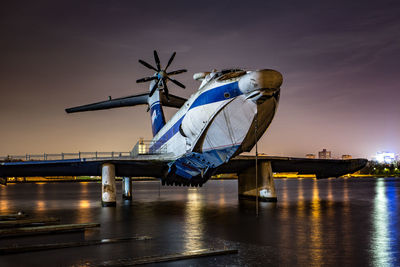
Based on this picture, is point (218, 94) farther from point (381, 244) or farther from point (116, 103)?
point (116, 103)

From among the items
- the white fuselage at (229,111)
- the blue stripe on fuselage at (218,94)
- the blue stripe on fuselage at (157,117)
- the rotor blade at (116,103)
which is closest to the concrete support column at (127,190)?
the blue stripe on fuselage at (157,117)

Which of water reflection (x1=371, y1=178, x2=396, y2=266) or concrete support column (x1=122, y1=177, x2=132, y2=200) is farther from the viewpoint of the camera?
concrete support column (x1=122, y1=177, x2=132, y2=200)

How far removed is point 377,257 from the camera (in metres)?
9.23

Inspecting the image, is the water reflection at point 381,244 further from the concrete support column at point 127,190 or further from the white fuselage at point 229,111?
the concrete support column at point 127,190

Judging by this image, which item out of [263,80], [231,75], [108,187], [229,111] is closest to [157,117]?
[108,187]

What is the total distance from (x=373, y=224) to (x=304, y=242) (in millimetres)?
5812

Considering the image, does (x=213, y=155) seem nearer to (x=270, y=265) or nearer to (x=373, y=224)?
(x=373, y=224)

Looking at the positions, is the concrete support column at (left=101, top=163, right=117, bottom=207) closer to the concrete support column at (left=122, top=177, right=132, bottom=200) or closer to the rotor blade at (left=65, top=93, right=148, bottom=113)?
the rotor blade at (left=65, top=93, right=148, bottom=113)

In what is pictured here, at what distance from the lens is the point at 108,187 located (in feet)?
85.9

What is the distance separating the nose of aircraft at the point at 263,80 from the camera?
57.2 feet

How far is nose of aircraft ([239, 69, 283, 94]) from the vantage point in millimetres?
17438

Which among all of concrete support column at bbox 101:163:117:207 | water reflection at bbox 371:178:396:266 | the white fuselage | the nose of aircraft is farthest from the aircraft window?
concrete support column at bbox 101:163:117:207

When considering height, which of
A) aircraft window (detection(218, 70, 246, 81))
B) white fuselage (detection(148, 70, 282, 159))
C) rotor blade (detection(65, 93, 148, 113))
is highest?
rotor blade (detection(65, 93, 148, 113))

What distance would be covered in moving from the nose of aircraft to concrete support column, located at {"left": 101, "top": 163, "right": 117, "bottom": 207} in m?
12.8
